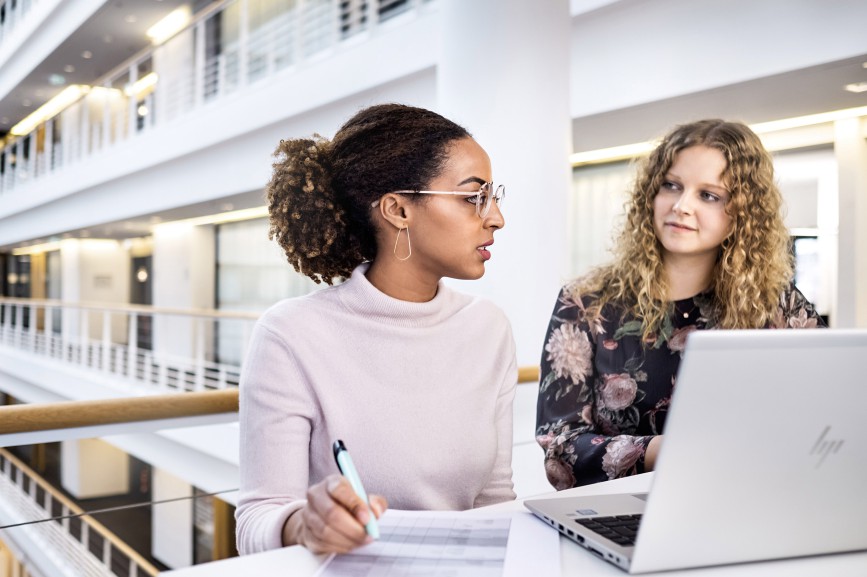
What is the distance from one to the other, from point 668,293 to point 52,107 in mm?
15727

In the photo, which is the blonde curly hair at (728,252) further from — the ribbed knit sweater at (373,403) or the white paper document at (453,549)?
the white paper document at (453,549)

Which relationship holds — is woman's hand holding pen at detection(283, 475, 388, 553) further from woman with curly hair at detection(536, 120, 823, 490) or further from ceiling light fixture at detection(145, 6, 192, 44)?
ceiling light fixture at detection(145, 6, 192, 44)

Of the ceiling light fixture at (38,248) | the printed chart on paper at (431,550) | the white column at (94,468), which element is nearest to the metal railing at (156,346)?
the white column at (94,468)

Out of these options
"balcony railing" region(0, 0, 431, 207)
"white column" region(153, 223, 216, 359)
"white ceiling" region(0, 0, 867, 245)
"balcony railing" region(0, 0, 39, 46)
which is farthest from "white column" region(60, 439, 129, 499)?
"balcony railing" region(0, 0, 39, 46)

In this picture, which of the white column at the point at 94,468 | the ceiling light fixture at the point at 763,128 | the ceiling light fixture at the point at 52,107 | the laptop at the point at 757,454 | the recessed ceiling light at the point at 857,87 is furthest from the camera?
the ceiling light fixture at the point at 52,107

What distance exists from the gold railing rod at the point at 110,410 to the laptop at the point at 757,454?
1.24m

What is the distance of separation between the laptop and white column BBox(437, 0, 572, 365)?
187cm

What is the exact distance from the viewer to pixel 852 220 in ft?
14.1

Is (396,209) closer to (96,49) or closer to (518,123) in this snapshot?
(518,123)

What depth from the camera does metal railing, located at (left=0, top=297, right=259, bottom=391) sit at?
793cm

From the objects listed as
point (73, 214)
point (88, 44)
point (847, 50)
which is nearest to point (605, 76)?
point (847, 50)

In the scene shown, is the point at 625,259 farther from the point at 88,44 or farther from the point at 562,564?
the point at 88,44

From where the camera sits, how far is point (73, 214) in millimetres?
11602

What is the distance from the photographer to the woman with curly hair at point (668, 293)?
1458mm
